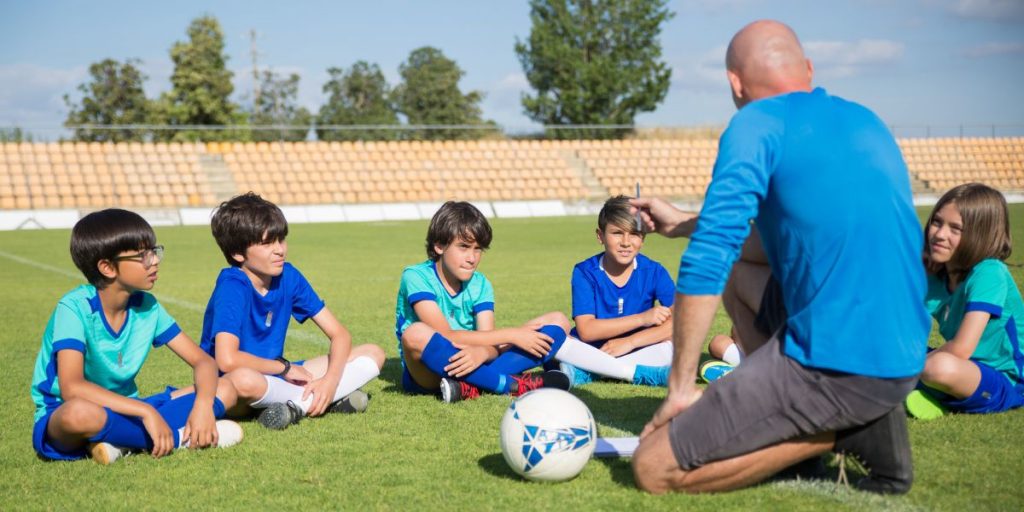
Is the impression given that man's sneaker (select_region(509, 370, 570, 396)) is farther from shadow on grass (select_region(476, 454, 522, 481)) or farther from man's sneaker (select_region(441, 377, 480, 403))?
shadow on grass (select_region(476, 454, 522, 481))

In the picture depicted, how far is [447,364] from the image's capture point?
5.21m

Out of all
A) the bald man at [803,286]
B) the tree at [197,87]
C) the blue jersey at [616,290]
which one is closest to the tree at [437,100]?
the tree at [197,87]

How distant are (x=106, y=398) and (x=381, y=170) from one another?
97.9 ft

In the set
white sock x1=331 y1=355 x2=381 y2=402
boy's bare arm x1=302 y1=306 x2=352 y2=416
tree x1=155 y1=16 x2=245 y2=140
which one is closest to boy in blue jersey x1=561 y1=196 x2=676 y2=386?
white sock x1=331 y1=355 x2=381 y2=402

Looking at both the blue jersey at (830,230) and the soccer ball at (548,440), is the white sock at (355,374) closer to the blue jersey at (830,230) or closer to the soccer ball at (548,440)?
the soccer ball at (548,440)

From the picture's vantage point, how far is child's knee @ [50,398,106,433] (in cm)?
388

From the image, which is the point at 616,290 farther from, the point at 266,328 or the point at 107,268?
the point at 107,268

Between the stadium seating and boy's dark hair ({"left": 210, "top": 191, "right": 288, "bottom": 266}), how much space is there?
25.9m

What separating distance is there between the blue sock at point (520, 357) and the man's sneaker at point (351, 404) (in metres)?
0.81

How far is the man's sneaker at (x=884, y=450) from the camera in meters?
3.30

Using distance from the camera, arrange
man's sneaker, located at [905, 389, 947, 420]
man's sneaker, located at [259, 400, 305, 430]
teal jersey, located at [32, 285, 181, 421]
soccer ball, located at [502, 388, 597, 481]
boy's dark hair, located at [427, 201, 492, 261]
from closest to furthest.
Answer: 1. soccer ball, located at [502, 388, 597, 481]
2. teal jersey, located at [32, 285, 181, 421]
3. man's sneaker, located at [905, 389, 947, 420]
4. man's sneaker, located at [259, 400, 305, 430]
5. boy's dark hair, located at [427, 201, 492, 261]

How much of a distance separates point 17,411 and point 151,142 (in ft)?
98.4

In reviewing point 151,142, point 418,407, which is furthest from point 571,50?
point 418,407

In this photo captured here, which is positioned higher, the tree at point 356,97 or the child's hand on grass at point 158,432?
the tree at point 356,97
